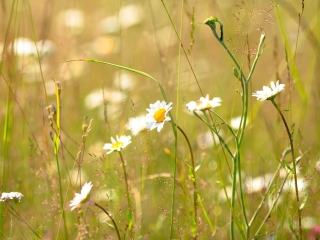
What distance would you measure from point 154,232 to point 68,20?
2390mm

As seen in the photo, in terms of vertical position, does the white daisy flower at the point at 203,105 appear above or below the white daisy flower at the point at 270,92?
below

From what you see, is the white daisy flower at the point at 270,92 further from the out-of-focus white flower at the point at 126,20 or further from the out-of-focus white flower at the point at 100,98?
the out-of-focus white flower at the point at 126,20

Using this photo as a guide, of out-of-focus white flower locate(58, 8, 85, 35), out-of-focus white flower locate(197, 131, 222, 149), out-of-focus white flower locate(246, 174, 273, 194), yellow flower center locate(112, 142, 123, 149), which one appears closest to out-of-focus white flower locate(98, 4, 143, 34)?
out-of-focus white flower locate(58, 8, 85, 35)

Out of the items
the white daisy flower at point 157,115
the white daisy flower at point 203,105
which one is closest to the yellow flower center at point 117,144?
the white daisy flower at point 157,115

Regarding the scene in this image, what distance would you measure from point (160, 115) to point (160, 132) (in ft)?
2.65

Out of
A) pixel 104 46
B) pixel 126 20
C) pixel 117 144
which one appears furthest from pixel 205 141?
pixel 126 20

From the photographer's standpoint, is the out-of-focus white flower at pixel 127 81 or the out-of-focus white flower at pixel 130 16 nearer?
the out-of-focus white flower at pixel 127 81

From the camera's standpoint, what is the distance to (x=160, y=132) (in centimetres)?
207

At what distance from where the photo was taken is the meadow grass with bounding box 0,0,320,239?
1.26 m

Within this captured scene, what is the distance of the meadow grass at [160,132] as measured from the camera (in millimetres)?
1262

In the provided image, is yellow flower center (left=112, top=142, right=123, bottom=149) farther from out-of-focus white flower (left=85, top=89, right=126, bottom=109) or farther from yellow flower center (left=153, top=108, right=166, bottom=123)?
out-of-focus white flower (left=85, top=89, right=126, bottom=109)

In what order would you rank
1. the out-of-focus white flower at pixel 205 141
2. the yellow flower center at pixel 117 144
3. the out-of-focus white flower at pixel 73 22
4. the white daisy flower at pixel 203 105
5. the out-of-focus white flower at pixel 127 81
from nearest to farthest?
the white daisy flower at pixel 203 105, the yellow flower center at pixel 117 144, the out-of-focus white flower at pixel 205 141, the out-of-focus white flower at pixel 127 81, the out-of-focus white flower at pixel 73 22

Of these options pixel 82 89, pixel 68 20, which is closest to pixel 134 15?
pixel 68 20

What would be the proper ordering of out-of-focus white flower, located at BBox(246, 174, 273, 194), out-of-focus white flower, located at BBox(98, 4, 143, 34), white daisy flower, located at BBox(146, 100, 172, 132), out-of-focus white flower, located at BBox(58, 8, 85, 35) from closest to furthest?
white daisy flower, located at BBox(146, 100, 172, 132) → out-of-focus white flower, located at BBox(246, 174, 273, 194) → out-of-focus white flower, located at BBox(58, 8, 85, 35) → out-of-focus white flower, located at BBox(98, 4, 143, 34)
